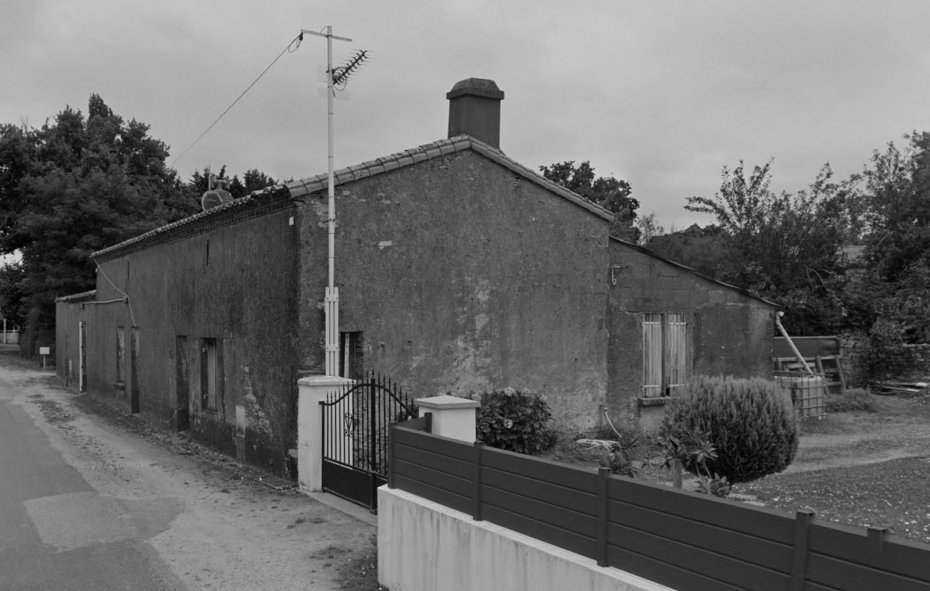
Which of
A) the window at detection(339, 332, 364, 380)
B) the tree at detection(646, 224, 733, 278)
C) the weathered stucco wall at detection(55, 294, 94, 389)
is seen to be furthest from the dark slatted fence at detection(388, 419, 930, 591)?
the tree at detection(646, 224, 733, 278)

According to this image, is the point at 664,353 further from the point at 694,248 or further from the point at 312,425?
the point at 694,248

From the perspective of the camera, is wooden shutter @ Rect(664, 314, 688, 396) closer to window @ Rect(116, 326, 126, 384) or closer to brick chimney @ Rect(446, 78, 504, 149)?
brick chimney @ Rect(446, 78, 504, 149)

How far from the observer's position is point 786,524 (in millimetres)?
3361

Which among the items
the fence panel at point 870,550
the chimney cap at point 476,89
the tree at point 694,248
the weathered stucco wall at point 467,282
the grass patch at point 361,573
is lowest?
the grass patch at point 361,573

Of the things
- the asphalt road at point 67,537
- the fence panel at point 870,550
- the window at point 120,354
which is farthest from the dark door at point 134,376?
the fence panel at point 870,550

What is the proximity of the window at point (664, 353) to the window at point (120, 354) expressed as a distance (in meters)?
12.9

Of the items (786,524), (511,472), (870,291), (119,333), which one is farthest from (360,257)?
(870,291)

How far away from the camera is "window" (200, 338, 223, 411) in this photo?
43.0 ft

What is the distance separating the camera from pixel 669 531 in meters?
3.91

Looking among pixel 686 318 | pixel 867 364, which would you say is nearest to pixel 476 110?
pixel 686 318

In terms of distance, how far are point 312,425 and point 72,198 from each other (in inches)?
1154

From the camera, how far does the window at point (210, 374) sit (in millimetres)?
13117

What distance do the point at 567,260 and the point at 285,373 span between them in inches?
205

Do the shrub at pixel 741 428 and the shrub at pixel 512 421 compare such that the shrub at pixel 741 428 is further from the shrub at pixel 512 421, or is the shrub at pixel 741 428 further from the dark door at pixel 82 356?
the dark door at pixel 82 356
